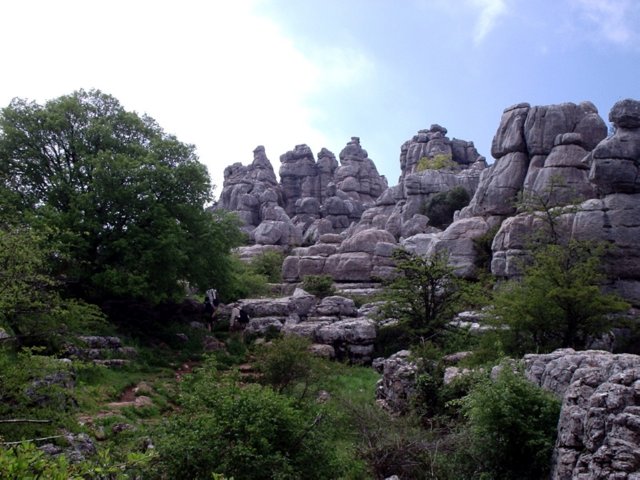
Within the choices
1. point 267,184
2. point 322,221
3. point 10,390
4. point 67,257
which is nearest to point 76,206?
point 67,257

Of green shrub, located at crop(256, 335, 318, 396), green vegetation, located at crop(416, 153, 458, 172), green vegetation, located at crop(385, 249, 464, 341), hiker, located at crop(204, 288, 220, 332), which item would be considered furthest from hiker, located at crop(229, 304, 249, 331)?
green vegetation, located at crop(416, 153, 458, 172)

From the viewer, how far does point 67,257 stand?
16781 millimetres

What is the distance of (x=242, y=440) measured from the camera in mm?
7801

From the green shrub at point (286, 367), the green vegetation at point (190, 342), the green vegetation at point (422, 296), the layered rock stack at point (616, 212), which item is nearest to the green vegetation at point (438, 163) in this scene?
the green vegetation at point (190, 342)

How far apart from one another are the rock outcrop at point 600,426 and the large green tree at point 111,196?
585 inches

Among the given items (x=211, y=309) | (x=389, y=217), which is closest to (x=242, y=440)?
(x=211, y=309)

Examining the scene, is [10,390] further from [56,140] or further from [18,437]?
[56,140]

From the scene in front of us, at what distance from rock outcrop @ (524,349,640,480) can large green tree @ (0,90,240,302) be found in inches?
585

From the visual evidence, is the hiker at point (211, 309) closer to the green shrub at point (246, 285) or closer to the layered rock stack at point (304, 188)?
the green shrub at point (246, 285)

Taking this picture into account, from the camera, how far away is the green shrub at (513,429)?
816 cm

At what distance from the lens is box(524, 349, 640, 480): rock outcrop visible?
21.1 feet

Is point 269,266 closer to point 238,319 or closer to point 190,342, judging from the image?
point 238,319

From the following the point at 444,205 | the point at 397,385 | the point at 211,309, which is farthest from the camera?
the point at 444,205

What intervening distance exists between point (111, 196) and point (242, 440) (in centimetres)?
1493
